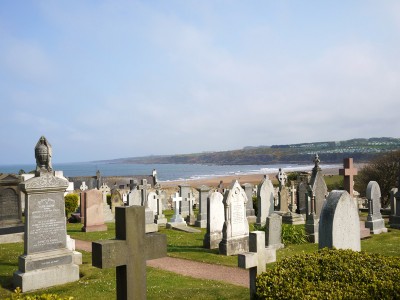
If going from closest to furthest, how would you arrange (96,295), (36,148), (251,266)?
(251,266) → (96,295) → (36,148)

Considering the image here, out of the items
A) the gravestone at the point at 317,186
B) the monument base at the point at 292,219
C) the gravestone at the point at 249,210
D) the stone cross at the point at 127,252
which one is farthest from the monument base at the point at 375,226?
the stone cross at the point at 127,252

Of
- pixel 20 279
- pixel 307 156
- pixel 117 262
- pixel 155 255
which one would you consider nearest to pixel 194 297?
pixel 155 255

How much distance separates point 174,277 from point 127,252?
5.45 meters

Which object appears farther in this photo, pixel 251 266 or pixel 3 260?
pixel 3 260

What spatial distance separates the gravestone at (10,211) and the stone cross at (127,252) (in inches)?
511

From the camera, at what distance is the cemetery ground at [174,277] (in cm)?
818

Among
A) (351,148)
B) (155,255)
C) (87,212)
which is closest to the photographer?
(155,255)

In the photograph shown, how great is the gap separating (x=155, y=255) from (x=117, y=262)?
61 cm

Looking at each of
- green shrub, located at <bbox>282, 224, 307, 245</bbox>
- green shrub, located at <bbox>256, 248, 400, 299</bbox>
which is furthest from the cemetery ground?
green shrub, located at <bbox>256, 248, 400, 299</bbox>

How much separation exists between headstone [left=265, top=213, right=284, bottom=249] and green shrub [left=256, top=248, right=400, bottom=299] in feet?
23.5

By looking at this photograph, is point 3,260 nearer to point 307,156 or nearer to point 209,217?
point 209,217

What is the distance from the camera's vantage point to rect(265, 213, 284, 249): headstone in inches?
512

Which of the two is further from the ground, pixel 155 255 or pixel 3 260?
pixel 155 255

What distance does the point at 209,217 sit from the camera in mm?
14023
